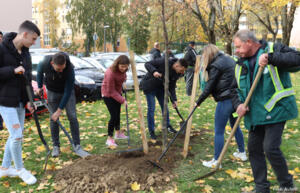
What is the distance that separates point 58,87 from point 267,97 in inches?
120

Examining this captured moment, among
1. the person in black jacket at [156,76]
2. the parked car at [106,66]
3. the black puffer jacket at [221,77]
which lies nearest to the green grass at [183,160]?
the person in black jacket at [156,76]

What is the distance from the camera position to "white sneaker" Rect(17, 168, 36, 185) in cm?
363

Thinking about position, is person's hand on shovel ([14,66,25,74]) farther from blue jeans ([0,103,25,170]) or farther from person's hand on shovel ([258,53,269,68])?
person's hand on shovel ([258,53,269,68])

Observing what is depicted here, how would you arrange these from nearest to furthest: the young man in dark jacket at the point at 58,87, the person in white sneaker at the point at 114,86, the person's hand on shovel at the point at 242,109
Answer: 1. the person's hand on shovel at the point at 242,109
2. the young man in dark jacket at the point at 58,87
3. the person in white sneaker at the point at 114,86

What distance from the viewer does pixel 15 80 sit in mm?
3441

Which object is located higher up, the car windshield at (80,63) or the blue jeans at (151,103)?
the car windshield at (80,63)

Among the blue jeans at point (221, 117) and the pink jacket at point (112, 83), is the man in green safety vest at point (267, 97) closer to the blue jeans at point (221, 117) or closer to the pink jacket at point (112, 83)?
the blue jeans at point (221, 117)

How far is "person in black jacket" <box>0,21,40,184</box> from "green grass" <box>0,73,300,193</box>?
590 millimetres

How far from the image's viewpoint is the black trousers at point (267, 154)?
284cm

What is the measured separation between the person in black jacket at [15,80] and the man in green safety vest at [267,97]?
2505mm

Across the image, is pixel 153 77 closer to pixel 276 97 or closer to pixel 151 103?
pixel 151 103

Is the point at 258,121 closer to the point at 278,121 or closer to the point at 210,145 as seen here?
the point at 278,121

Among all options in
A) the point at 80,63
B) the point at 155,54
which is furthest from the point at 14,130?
the point at 80,63

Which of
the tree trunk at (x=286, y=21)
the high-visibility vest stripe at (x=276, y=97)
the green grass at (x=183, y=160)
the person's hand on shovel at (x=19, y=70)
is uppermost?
the tree trunk at (x=286, y=21)
